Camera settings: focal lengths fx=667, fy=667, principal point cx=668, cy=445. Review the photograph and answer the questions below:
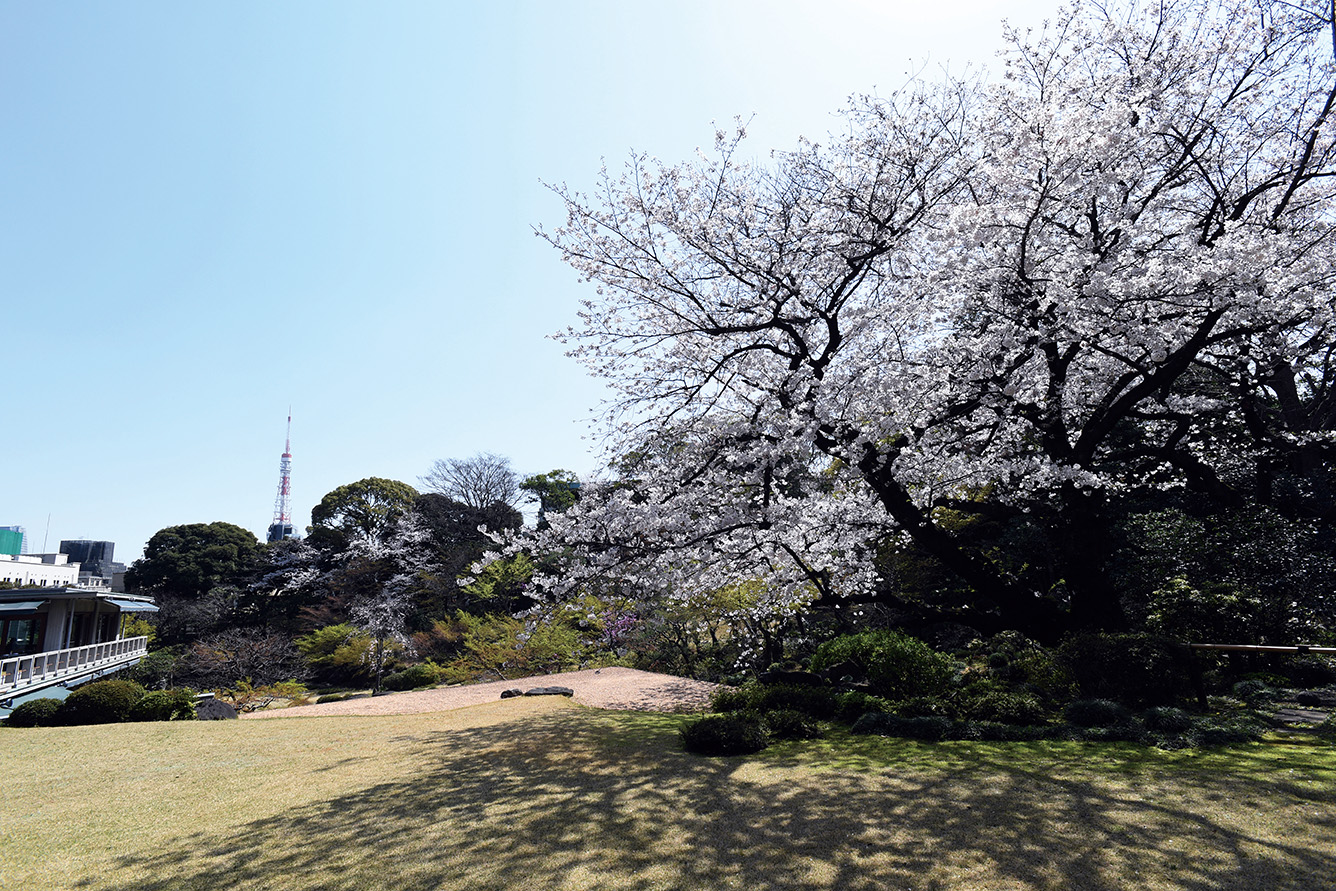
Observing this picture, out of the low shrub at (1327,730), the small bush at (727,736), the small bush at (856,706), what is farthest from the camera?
the small bush at (856,706)

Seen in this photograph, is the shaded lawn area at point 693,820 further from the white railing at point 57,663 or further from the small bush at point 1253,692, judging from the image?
the white railing at point 57,663

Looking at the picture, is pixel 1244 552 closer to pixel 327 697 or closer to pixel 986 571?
pixel 986 571

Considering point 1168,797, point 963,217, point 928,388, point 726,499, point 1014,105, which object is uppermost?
point 1014,105

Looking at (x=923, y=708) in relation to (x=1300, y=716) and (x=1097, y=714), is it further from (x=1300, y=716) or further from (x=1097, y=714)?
(x=1300, y=716)

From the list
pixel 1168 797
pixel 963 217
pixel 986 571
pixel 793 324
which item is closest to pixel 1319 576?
pixel 986 571

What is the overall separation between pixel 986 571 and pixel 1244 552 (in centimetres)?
425

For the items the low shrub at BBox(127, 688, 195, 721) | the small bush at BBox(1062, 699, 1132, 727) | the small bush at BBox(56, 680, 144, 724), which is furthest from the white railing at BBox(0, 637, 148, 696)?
the small bush at BBox(1062, 699, 1132, 727)

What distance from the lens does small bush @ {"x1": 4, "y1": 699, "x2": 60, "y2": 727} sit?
12.2 metres

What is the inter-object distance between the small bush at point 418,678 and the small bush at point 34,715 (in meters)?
8.17

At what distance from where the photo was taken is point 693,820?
5.47 meters

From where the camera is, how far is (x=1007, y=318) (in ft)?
27.0

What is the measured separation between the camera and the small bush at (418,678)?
63.3 ft

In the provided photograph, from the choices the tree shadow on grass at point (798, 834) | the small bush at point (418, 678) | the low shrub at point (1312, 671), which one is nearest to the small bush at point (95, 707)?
the small bush at point (418, 678)

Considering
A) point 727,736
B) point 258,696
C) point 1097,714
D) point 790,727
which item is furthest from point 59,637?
point 1097,714
